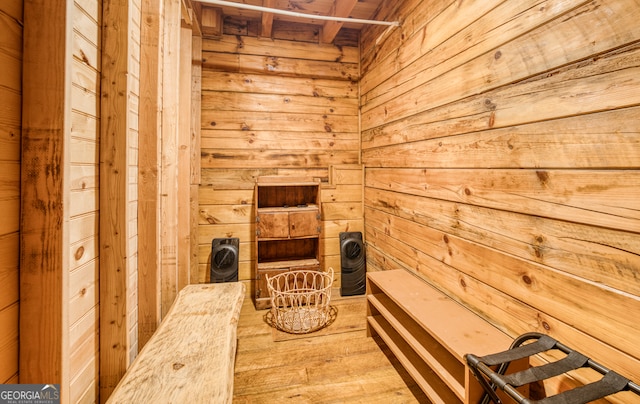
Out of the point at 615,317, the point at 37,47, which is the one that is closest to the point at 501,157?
the point at 615,317

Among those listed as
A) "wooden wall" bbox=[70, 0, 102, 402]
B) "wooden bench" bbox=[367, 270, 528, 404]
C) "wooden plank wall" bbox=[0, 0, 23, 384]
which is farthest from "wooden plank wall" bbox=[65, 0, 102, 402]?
"wooden bench" bbox=[367, 270, 528, 404]

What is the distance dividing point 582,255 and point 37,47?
6.18 ft

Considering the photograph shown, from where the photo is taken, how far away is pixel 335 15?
274cm

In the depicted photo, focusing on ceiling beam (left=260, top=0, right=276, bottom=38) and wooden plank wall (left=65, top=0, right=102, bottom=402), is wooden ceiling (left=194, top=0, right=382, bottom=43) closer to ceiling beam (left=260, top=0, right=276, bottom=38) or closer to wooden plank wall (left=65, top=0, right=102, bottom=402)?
ceiling beam (left=260, top=0, right=276, bottom=38)

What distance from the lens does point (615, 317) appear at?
0.96 metres

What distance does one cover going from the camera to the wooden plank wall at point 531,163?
3.12ft

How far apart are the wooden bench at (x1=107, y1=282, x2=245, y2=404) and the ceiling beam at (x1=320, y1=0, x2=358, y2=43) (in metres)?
2.57

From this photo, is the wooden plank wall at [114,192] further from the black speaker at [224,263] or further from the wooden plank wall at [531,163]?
the wooden plank wall at [531,163]

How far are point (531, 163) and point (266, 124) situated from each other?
250 centimetres

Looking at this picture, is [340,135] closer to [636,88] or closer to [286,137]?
[286,137]

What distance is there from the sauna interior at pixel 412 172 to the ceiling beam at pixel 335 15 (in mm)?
42

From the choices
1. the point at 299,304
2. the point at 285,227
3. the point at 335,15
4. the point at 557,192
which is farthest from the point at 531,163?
the point at 335,15

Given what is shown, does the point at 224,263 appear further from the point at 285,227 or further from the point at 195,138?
the point at 195,138

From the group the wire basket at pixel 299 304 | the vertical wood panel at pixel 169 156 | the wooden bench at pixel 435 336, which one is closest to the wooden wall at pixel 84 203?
the vertical wood panel at pixel 169 156
